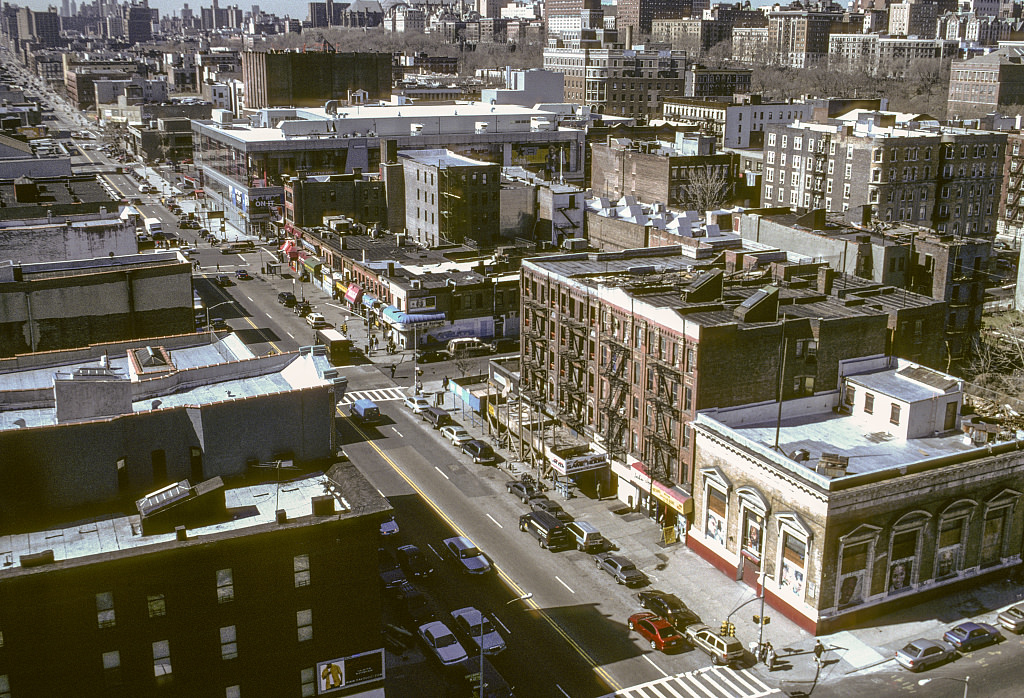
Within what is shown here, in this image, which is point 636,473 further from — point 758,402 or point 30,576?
point 30,576

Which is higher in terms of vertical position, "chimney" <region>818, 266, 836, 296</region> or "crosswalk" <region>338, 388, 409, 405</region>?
"chimney" <region>818, 266, 836, 296</region>

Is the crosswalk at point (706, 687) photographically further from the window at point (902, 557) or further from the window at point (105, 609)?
the window at point (105, 609)

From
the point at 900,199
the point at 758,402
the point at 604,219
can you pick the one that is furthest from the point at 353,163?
the point at 758,402

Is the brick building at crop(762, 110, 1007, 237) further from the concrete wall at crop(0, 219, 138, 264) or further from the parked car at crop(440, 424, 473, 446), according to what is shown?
the concrete wall at crop(0, 219, 138, 264)

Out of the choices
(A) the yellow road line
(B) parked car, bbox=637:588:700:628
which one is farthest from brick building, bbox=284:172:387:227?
(B) parked car, bbox=637:588:700:628

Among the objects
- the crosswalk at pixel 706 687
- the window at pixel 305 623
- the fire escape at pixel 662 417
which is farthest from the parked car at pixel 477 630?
the fire escape at pixel 662 417
